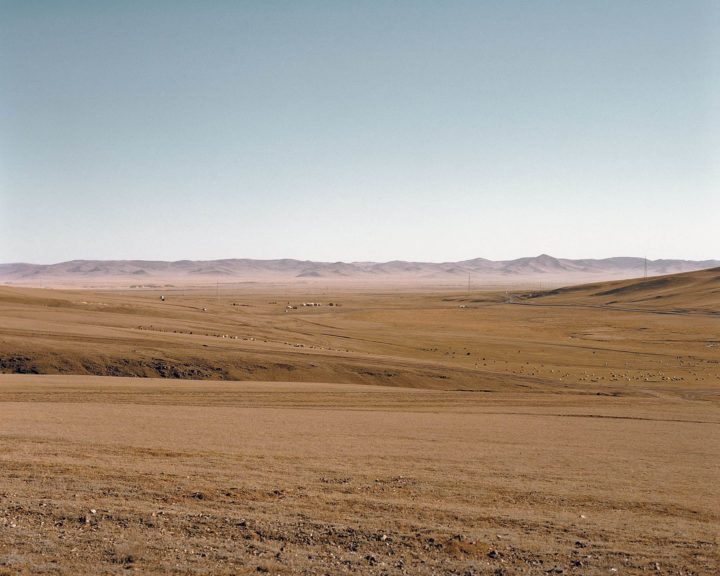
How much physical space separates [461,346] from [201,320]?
2345cm

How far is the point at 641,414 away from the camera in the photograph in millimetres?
23438

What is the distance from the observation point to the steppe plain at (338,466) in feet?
31.3

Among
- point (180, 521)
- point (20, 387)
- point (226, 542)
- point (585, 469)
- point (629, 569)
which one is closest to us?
point (629, 569)

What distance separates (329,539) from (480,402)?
17.3m

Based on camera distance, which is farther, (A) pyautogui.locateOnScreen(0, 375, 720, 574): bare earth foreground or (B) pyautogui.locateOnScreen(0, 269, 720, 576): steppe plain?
(B) pyautogui.locateOnScreen(0, 269, 720, 576): steppe plain

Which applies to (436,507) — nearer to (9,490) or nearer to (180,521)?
(180,521)

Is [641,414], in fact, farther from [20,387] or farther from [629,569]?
[20,387]

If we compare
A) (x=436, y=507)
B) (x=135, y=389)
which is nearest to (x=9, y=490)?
(x=436, y=507)

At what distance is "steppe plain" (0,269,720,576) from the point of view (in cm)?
953

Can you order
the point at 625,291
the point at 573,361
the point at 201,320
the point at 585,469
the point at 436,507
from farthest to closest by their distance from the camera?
the point at 625,291
the point at 201,320
the point at 573,361
the point at 585,469
the point at 436,507

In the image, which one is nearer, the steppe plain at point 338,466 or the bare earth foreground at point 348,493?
the bare earth foreground at point 348,493

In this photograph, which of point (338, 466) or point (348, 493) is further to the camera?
Answer: point (338, 466)

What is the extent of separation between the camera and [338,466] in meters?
14.1

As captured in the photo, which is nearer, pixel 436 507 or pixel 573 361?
pixel 436 507
